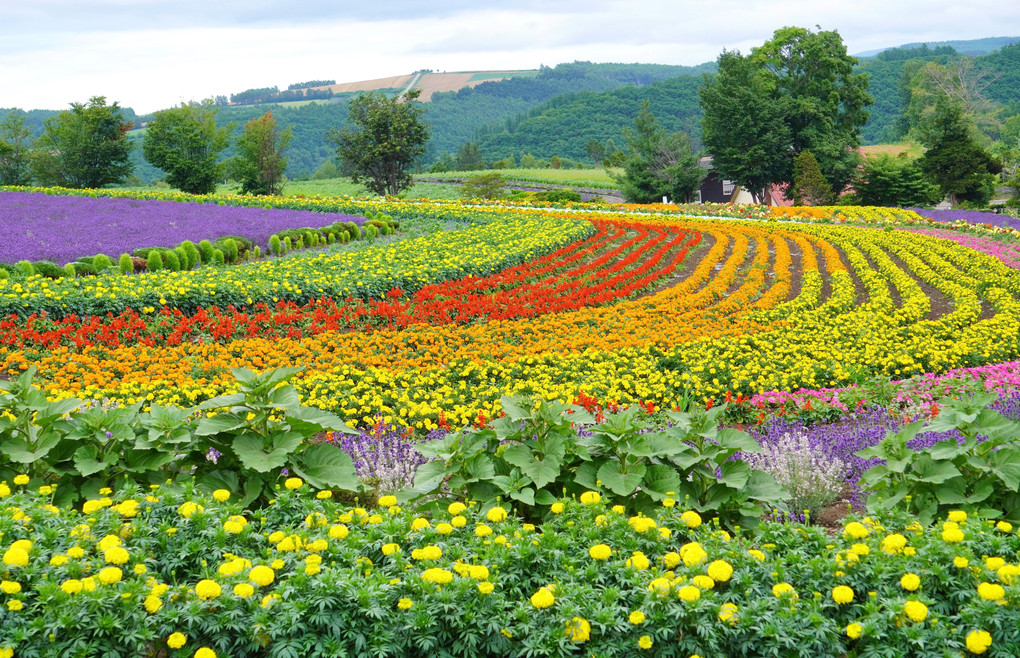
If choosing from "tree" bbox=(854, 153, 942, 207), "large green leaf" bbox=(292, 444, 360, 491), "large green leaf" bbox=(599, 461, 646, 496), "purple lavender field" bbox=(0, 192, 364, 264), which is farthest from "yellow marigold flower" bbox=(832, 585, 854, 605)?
"tree" bbox=(854, 153, 942, 207)

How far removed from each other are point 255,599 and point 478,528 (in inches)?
40.8

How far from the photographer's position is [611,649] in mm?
3062

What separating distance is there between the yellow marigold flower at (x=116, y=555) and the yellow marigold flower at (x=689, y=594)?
2342 mm

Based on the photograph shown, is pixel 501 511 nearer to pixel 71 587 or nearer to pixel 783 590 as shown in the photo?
pixel 783 590

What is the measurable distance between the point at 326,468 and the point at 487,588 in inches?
71.1

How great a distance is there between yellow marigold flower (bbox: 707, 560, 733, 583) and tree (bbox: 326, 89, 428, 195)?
4725 centimetres

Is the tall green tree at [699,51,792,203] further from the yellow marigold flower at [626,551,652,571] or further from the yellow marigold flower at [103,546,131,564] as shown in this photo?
the yellow marigold flower at [103,546,131,564]

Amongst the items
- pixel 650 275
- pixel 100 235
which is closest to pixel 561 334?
Answer: pixel 650 275

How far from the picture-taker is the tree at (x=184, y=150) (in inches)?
1925

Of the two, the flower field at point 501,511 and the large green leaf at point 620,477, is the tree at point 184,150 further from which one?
the large green leaf at point 620,477

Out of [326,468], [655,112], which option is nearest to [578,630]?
[326,468]

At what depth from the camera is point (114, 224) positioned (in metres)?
22.2

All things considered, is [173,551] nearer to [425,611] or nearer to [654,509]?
[425,611]

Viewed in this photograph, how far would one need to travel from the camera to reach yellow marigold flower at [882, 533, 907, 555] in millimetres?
3441
